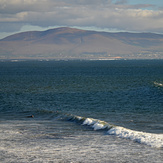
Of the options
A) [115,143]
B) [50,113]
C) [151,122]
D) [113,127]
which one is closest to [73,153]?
[115,143]

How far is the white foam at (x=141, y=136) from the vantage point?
93.6 ft

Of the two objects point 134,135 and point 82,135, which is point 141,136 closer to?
point 134,135

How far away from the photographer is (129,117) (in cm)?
4422

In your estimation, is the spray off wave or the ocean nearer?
the ocean

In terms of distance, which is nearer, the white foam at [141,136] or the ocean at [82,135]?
the ocean at [82,135]

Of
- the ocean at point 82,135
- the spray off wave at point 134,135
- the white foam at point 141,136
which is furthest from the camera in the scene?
the spray off wave at point 134,135

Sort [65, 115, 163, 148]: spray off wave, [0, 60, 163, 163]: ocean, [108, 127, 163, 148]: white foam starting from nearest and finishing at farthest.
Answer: [0, 60, 163, 163]: ocean < [108, 127, 163, 148]: white foam < [65, 115, 163, 148]: spray off wave

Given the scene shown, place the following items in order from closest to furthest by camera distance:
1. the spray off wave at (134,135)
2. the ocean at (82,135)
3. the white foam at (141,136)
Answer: the ocean at (82,135) → the white foam at (141,136) → the spray off wave at (134,135)

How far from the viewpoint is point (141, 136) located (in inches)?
1204

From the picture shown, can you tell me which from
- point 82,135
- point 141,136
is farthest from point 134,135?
point 82,135

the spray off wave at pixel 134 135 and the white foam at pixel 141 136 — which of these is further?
the spray off wave at pixel 134 135

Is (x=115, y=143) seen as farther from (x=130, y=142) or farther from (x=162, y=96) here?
(x=162, y=96)

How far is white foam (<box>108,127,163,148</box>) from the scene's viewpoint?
28.5m

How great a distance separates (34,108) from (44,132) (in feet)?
70.6
